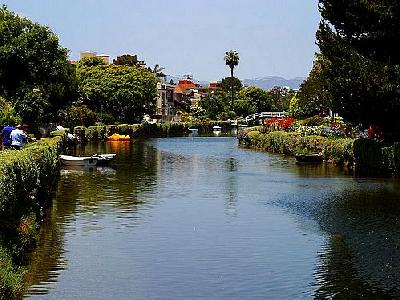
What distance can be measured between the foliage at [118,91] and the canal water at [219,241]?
6980cm

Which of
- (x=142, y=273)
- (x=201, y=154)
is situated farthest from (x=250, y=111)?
(x=142, y=273)

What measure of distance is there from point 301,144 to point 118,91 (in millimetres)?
53710

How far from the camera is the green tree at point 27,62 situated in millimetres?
51688

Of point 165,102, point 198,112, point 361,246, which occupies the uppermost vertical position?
point 165,102

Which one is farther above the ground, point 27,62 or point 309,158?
point 27,62

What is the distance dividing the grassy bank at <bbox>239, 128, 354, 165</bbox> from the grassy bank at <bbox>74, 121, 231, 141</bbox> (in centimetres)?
1835

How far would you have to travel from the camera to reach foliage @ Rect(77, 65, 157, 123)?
105 meters

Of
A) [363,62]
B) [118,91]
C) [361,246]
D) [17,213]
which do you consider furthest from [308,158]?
[118,91]

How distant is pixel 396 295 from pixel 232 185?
2109cm

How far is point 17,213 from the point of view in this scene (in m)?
16.3

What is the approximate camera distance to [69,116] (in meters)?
85.8

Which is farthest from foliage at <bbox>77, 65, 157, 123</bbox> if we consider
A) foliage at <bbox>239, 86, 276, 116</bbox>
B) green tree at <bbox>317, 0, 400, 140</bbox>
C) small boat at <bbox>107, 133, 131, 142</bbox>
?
green tree at <bbox>317, 0, 400, 140</bbox>

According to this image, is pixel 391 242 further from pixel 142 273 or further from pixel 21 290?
pixel 21 290

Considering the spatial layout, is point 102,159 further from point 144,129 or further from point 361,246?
point 144,129
